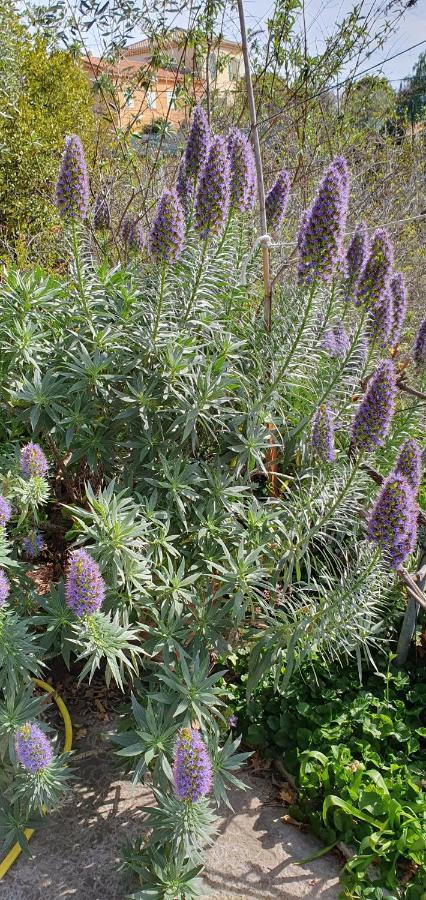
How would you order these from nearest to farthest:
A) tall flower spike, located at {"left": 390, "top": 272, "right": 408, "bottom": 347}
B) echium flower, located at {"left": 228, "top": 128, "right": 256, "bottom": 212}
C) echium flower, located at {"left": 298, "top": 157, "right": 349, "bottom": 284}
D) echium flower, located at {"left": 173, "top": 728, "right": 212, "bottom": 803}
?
echium flower, located at {"left": 173, "top": 728, "right": 212, "bottom": 803} < echium flower, located at {"left": 298, "top": 157, "right": 349, "bottom": 284} < echium flower, located at {"left": 228, "top": 128, "right": 256, "bottom": 212} < tall flower spike, located at {"left": 390, "top": 272, "right": 408, "bottom": 347}

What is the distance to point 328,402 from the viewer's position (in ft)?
9.91

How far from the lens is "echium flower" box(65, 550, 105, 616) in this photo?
1869mm

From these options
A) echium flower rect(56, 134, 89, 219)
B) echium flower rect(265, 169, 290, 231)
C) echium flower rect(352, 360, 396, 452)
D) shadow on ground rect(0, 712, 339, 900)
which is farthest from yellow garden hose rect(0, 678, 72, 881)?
echium flower rect(265, 169, 290, 231)

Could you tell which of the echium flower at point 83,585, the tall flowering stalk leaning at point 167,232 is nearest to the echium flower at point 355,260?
the tall flowering stalk leaning at point 167,232

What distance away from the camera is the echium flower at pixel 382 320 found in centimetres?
272

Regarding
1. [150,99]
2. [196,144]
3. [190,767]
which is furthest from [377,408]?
[150,99]

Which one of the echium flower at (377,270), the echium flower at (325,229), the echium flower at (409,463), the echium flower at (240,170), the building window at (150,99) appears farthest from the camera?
the building window at (150,99)

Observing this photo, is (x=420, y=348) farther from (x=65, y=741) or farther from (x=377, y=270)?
(x=65, y=741)

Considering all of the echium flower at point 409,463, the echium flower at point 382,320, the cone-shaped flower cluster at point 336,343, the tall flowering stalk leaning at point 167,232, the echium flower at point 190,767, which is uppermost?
the tall flowering stalk leaning at point 167,232

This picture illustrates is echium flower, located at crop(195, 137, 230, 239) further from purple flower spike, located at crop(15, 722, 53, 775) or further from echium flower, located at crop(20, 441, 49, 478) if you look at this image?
purple flower spike, located at crop(15, 722, 53, 775)

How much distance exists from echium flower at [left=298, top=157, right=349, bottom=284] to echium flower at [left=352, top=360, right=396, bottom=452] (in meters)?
0.49

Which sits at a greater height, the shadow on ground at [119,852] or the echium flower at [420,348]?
the echium flower at [420,348]

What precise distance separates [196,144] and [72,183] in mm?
596

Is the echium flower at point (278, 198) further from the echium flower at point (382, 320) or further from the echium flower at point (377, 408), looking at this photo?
the echium flower at point (377, 408)
